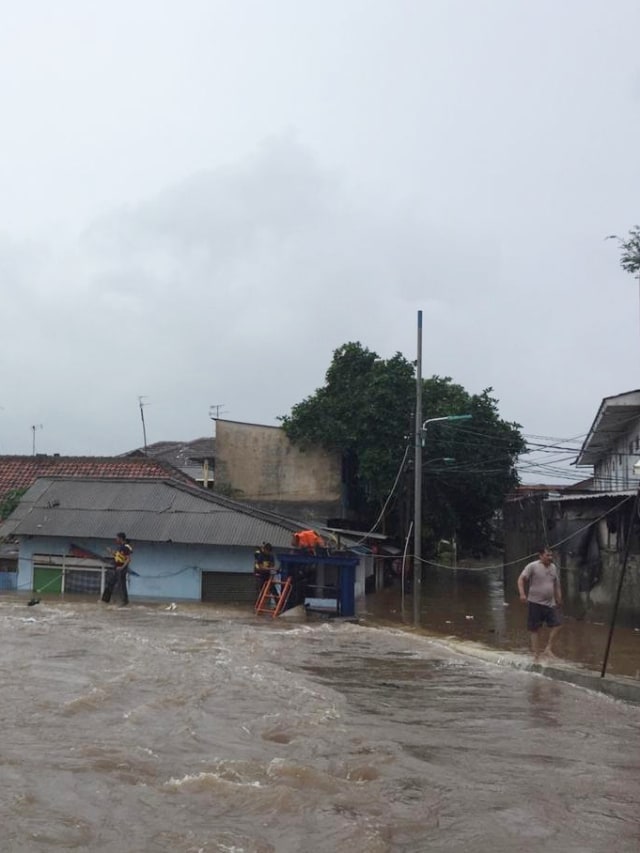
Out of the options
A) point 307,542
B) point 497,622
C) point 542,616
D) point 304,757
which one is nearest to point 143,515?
point 307,542

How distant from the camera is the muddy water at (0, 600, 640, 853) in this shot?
5715mm

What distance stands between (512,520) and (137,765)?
25.2 m

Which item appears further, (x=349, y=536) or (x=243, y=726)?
(x=349, y=536)

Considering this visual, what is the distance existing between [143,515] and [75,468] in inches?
300

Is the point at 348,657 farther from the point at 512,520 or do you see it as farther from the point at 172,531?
the point at 512,520

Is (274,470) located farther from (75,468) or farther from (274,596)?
(274,596)

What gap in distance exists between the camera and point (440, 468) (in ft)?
109

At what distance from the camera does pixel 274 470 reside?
114 feet

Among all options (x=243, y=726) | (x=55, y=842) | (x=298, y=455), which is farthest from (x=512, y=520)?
(x=55, y=842)

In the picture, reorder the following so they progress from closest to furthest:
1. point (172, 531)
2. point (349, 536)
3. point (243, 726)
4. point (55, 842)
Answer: point (55, 842) < point (243, 726) < point (172, 531) < point (349, 536)

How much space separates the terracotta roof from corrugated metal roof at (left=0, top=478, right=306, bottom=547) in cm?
349

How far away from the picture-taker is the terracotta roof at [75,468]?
30000 millimetres

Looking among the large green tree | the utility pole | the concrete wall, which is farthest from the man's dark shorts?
the concrete wall

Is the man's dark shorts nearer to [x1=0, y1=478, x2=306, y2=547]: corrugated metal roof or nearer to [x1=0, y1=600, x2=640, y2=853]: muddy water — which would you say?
[x1=0, y1=600, x2=640, y2=853]: muddy water
